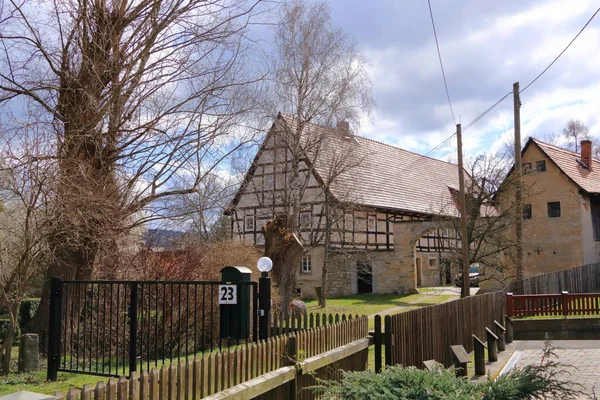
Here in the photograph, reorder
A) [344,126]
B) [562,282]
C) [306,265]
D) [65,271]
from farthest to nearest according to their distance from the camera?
[306,265] → [344,126] → [562,282] → [65,271]

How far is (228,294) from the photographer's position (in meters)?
6.65

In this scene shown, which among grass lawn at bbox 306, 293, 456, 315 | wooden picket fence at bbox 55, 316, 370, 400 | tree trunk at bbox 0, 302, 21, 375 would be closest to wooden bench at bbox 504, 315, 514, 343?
grass lawn at bbox 306, 293, 456, 315

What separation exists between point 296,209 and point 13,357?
1327 centimetres

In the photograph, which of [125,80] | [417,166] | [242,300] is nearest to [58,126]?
[125,80]

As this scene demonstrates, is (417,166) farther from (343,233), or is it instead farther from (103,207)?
(103,207)

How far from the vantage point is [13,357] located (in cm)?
1013

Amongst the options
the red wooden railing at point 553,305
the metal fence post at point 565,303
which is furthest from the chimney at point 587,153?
the metal fence post at point 565,303

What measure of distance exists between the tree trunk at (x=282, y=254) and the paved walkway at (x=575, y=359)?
5.46 m

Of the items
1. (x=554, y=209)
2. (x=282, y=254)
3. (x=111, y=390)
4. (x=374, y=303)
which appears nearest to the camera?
(x=111, y=390)

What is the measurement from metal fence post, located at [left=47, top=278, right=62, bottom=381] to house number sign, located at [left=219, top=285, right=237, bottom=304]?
2386mm

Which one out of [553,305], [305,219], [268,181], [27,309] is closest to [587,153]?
[305,219]

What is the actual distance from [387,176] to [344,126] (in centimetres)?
1171

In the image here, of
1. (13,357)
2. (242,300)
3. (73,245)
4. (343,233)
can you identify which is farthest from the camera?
(343,233)

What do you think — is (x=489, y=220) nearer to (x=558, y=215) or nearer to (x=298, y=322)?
(x=558, y=215)
